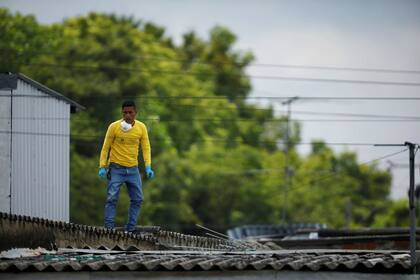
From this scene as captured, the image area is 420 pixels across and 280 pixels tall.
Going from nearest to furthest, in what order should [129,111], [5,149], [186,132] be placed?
1. [129,111]
2. [5,149]
3. [186,132]

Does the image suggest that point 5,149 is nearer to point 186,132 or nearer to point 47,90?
point 47,90

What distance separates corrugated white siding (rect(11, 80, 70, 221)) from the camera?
76.9ft

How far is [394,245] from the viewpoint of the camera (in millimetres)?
31500

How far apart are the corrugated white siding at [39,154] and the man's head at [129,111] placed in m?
2.94

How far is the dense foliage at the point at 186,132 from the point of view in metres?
58.6

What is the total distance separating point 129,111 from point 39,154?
3.80 m

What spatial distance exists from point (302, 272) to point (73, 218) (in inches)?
1436

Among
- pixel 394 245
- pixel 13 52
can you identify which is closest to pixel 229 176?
pixel 13 52

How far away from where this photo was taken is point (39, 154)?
2439 centimetres

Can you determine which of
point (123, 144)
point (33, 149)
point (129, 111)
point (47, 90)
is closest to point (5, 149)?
point (33, 149)

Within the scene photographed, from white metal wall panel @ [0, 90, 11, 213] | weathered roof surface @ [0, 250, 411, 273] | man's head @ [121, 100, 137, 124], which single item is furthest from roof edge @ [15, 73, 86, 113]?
weathered roof surface @ [0, 250, 411, 273]

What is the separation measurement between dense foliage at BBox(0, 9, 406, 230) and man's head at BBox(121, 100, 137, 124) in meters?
24.4

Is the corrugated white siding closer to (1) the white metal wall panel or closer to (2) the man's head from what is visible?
(1) the white metal wall panel

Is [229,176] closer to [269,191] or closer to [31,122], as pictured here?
[269,191]
